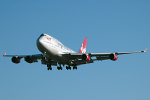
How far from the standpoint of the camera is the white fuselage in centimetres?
6030

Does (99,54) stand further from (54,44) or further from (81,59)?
(54,44)

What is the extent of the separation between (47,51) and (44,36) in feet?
9.89

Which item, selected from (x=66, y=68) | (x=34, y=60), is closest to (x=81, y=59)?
(x=66, y=68)

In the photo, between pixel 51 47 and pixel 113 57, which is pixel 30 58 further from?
pixel 113 57

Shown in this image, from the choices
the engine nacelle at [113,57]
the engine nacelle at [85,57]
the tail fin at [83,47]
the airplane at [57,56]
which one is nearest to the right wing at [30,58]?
the airplane at [57,56]

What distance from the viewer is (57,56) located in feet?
209

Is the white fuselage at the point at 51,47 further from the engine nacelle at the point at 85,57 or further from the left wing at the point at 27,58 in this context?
the left wing at the point at 27,58

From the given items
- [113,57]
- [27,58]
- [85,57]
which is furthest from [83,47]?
[113,57]

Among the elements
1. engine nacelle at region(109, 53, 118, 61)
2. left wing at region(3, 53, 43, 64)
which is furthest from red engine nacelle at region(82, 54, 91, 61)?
left wing at region(3, 53, 43, 64)

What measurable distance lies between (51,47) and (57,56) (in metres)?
3.02

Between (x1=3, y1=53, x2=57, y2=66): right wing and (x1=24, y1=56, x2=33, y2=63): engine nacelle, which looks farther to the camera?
(x1=24, y1=56, x2=33, y2=63): engine nacelle

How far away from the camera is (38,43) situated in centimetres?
6003

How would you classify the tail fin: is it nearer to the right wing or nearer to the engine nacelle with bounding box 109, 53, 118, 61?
the right wing

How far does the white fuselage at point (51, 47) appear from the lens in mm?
60300
